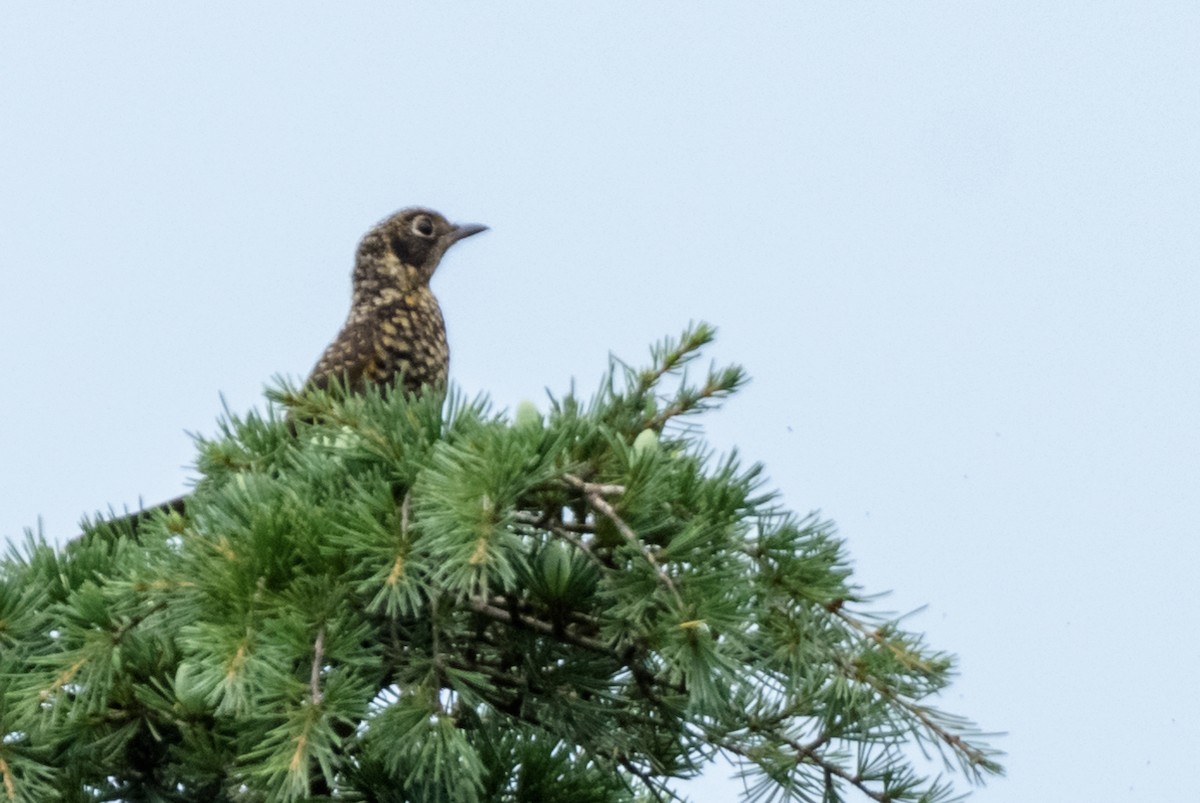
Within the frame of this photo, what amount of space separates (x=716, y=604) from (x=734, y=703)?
0.66 ft

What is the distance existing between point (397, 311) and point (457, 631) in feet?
7.95

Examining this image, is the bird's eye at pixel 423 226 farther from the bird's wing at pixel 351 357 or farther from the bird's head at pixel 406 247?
the bird's wing at pixel 351 357

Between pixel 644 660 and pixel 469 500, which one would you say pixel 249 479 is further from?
pixel 644 660

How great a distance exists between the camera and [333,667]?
203 cm

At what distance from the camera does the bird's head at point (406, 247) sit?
4.62 m

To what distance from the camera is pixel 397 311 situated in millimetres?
4445

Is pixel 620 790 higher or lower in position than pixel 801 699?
lower

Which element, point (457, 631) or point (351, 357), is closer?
point (457, 631)

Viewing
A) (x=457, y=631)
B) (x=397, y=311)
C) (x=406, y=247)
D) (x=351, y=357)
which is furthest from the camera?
(x=406, y=247)

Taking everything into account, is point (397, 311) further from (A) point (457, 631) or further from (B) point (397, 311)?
(A) point (457, 631)

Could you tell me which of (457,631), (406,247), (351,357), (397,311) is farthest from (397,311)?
(457,631)

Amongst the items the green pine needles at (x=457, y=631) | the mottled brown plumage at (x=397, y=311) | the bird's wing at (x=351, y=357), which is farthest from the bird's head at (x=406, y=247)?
the green pine needles at (x=457, y=631)

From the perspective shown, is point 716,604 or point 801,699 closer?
point 716,604

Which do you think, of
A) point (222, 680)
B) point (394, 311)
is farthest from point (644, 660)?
point (394, 311)
